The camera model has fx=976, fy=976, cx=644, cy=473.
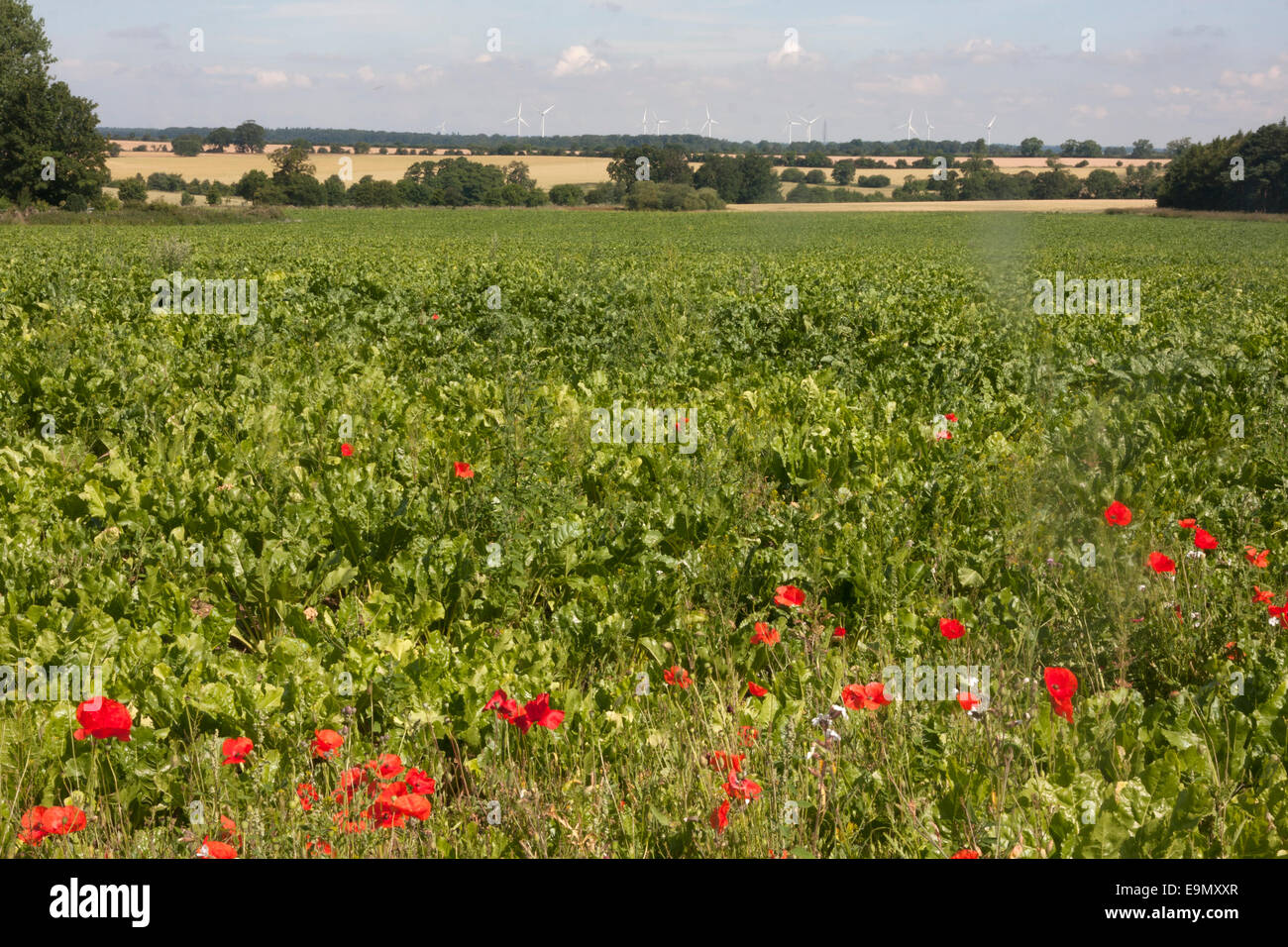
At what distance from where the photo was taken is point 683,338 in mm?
10820

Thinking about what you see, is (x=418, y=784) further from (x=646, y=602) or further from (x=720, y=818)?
(x=646, y=602)

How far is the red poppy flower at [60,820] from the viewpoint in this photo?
8.16ft

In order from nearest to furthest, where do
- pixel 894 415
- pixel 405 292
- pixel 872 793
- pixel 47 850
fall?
pixel 47 850
pixel 872 793
pixel 894 415
pixel 405 292

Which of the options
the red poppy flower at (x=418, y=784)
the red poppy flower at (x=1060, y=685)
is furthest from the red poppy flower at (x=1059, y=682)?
the red poppy flower at (x=418, y=784)

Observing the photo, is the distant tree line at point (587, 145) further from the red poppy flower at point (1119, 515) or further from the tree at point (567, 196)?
the red poppy flower at point (1119, 515)

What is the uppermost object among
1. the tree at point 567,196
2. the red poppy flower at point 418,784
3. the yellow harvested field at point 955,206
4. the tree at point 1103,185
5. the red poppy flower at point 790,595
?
the tree at point 1103,185

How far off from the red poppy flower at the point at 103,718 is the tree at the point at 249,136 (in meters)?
130

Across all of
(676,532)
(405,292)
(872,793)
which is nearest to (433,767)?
(872,793)

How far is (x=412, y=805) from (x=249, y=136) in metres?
132

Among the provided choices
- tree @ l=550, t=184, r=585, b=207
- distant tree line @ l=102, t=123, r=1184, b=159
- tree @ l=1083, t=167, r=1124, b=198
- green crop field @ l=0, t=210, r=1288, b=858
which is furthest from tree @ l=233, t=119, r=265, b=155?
green crop field @ l=0, t=210, r=1288, b=858

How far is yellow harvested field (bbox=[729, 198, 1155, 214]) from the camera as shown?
83188 mm

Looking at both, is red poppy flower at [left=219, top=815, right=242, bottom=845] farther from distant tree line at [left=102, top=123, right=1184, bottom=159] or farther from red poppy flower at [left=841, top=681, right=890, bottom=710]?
distant tree line at [left=102, top=123, right=1184, bottom=159]

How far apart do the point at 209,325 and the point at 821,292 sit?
28.8 feet
